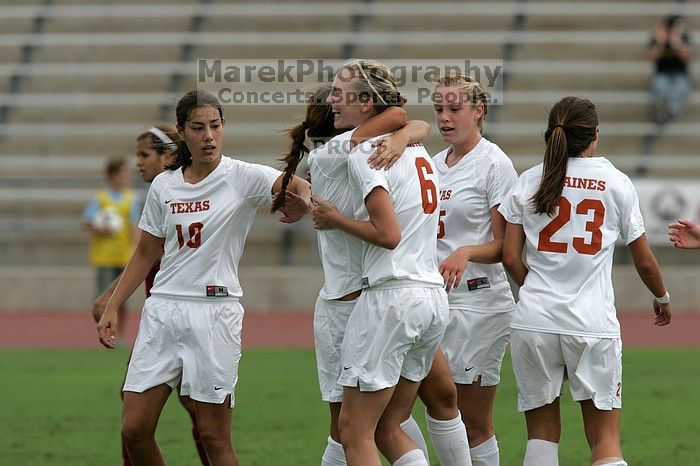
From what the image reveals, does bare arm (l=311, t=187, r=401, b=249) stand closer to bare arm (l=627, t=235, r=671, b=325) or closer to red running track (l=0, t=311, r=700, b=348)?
bare arm (l=627, t=235, r=671, b=325)

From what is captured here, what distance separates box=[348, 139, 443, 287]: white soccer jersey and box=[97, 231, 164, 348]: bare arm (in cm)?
121

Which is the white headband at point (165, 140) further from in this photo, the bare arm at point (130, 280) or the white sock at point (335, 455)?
the white sock at point (335, 455)

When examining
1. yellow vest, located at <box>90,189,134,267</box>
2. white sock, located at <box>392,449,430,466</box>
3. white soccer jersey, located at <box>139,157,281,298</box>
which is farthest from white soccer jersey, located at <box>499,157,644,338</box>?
yellow vest, located at <box>90,189,134,267</box>

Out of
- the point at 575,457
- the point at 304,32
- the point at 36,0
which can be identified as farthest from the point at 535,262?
the point at 36,0

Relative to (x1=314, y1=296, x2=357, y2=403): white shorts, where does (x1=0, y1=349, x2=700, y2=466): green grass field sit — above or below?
below

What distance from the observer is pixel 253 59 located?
23.7m

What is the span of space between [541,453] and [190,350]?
1.75 metres

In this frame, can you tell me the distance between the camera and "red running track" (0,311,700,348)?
15164 millimetres

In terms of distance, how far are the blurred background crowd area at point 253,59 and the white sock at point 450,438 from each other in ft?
39.0

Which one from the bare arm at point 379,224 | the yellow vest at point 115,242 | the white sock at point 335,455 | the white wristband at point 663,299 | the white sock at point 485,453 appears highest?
the bare arm at point 379,224

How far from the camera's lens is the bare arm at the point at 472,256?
6180 millimetres

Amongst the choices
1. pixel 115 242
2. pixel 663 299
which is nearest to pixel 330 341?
pixel 663 299

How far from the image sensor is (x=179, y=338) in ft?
20.2

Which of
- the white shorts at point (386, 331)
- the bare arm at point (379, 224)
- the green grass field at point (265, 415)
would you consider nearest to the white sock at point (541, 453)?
the white shorts at point (386, 331)
